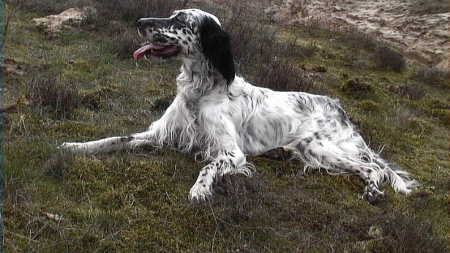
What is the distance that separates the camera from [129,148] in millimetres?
4395

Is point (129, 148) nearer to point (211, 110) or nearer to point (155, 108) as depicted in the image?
point (211, 110)

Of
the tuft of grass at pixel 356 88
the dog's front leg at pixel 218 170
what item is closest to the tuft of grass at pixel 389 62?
the tuft of grass at pixel 356 88

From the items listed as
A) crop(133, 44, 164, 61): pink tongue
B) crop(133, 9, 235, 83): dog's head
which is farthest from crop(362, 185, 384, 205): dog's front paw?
crop(133, 44, 164, 61): pink tongue

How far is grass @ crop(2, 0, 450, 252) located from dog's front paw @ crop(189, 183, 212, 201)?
0.23 ft

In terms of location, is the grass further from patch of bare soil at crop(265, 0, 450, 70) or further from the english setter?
patch of bare soil at crop(265, 0, 450, 70)

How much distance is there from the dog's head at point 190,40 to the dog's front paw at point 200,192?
1.23 m

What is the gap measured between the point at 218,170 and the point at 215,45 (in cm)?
118

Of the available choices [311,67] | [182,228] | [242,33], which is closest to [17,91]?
[182,228]

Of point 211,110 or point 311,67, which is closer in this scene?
point 211,110

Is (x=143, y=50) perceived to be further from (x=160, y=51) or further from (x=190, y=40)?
(x=190, y=40)

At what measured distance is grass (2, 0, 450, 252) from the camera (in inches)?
119

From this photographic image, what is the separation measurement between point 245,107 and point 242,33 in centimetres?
402

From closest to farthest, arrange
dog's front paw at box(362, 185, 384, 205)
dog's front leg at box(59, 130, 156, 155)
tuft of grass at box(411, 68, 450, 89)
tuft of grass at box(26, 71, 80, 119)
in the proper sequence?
dog's front leg at box(59, 130, 156, 155) → dog's front paw at box(362, 185, 384, 205) → tuft of grass at box(26, 71, 80, 119) → tuft of grass at box(411, 68, 450, 89)

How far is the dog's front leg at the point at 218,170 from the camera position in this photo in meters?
3.66
